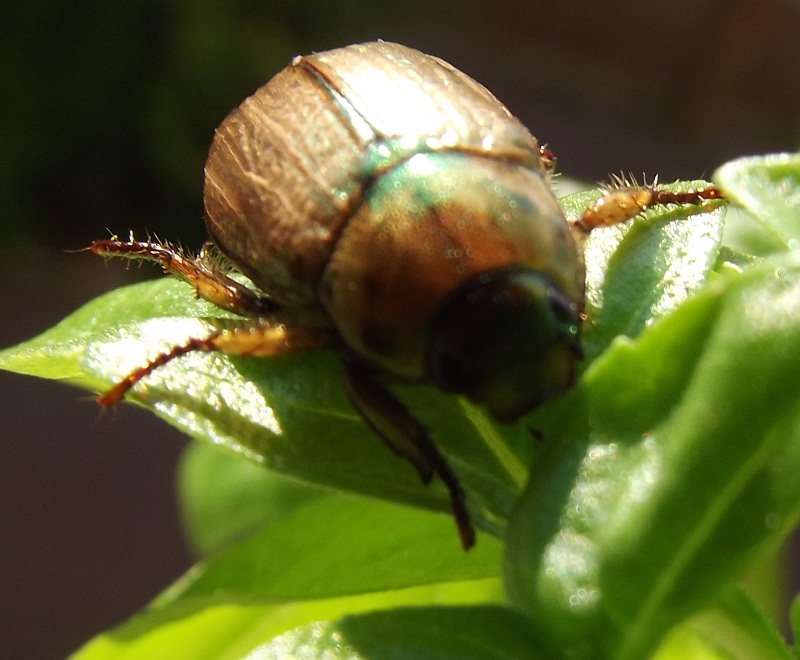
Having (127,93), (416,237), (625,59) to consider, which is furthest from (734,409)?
(625,59)

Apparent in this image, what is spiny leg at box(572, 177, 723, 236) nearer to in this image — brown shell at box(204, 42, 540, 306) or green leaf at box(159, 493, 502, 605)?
brown shell at box(204, 42, 540, 306)

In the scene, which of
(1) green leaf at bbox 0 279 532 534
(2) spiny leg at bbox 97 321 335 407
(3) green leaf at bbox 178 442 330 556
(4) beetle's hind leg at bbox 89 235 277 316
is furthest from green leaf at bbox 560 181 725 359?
(3) green leaf at bbox 178 442 330 556

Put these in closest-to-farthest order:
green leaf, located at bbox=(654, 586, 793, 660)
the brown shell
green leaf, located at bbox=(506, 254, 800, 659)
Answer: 1. green leaf, located at bbox=(506, 254, 800, 659)
2. green leaf, located at bbox=(654, 586, 793, 660)
3. the brown shell

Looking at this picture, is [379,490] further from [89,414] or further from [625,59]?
[625,59]

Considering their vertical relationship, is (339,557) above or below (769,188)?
below

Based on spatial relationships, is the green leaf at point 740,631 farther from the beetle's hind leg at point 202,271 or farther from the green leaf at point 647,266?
the beetle's hind leg at point 202,271

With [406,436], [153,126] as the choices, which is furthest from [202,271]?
[153,126]

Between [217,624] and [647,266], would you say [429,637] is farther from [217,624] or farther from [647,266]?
[217,624]
